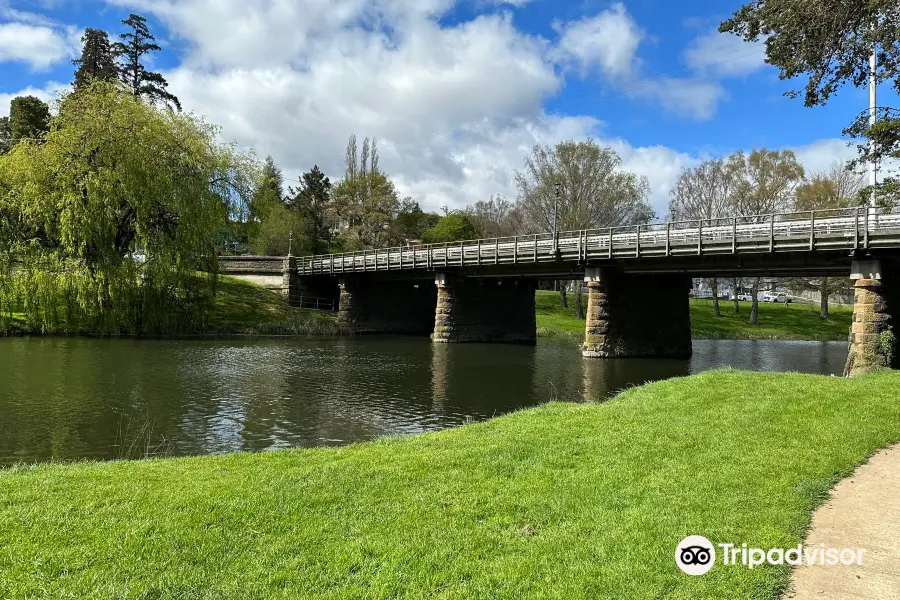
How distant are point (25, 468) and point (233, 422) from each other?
6.11 m

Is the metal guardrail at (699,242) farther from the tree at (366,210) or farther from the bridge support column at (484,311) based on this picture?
the tree at (366,210)

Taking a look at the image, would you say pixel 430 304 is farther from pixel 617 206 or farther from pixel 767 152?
pixel 767 152

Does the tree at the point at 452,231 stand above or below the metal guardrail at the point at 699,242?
above

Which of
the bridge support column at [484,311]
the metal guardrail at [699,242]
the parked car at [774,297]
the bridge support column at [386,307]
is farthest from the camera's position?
the parked car at [774,297]

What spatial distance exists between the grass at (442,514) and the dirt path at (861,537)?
13cm

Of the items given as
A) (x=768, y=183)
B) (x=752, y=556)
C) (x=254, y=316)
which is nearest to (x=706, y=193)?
(x=768, y=183)

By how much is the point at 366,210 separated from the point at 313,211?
10172 millimetres

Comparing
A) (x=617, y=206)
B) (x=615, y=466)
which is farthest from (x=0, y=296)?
(x=617, y=206)

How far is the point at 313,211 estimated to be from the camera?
73.5 meters

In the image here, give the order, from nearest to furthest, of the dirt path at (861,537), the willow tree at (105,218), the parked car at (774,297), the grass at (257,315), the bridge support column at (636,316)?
1. the dirt path at (861,537)
2. the willow tree at (105,218)
3. the bridge support column at (636,316)
4. the grass at (257,315)
5. the parked car at (774,297)

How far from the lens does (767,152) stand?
163ft

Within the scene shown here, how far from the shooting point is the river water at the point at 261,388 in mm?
12578

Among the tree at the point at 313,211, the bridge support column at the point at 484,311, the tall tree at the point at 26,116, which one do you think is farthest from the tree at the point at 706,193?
the tall tree at the point at 26,116

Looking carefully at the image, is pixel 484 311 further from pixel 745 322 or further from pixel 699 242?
pixel 745 322
